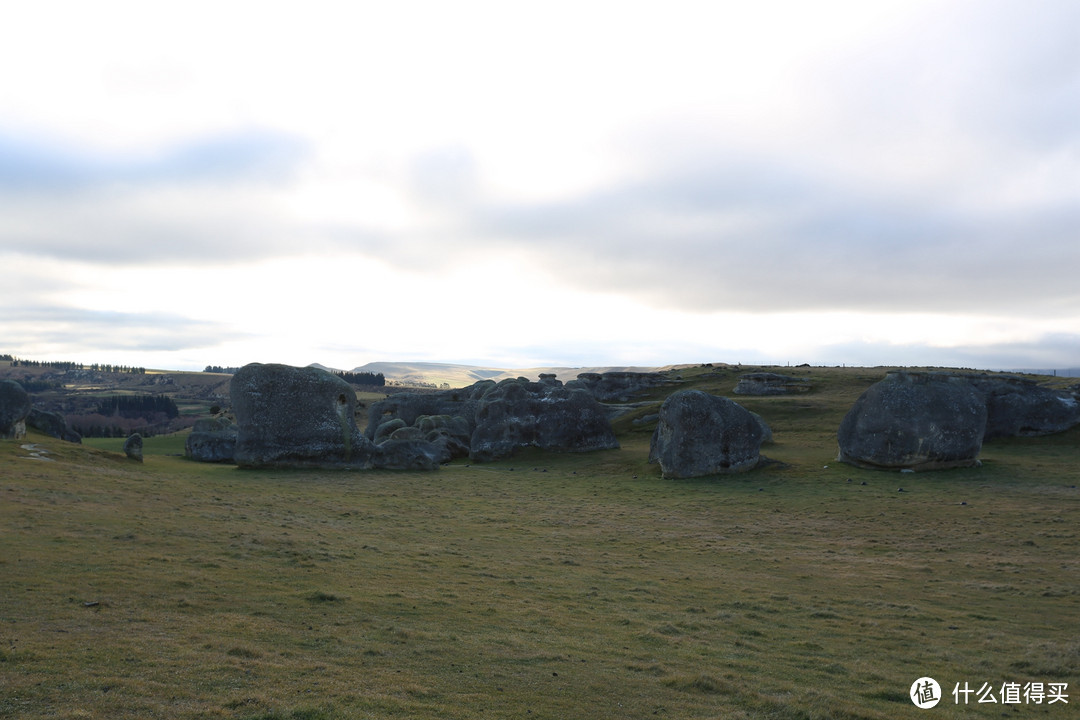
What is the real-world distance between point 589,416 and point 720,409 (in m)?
12.6

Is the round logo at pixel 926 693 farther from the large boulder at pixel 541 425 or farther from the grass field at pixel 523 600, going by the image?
the large boulder at pixel 541 425

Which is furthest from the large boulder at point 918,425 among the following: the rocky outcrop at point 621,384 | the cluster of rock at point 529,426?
the rocky outcrop at point 621,384

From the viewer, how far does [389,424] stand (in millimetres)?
50750

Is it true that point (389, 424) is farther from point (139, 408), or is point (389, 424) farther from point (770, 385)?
point (139, 408)

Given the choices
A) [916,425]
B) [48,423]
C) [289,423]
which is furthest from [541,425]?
[48,423]

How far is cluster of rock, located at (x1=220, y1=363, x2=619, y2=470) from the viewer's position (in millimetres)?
35812

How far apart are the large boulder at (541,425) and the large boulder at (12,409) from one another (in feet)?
79.4

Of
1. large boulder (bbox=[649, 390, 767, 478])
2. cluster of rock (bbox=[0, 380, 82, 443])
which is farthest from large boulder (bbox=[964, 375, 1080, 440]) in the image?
cluster of rock (bbox=[0, 380, 82, 443])

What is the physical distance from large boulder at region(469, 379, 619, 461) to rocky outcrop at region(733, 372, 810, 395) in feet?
90.8

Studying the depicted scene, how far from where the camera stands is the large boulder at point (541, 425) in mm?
43656

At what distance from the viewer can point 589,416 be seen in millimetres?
44156

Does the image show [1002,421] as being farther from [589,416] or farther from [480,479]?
[480,479]

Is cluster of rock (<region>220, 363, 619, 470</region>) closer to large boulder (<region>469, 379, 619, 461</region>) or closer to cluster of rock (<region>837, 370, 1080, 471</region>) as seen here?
large boulder (<region>469, 379, 619, 461</region>)

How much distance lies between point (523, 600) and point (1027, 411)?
3794cm
